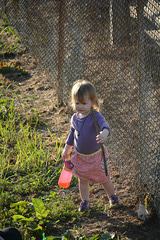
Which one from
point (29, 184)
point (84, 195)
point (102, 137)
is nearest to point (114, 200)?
point (84, 195)

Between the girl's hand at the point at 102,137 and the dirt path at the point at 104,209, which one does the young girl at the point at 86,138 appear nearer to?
the girl's hand at the point at 102,137

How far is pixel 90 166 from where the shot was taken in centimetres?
286

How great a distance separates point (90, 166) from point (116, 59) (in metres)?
1.18

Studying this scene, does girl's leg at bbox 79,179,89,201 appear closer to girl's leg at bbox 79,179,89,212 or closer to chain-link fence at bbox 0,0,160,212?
girl's leg at bbox 79,179,89,212

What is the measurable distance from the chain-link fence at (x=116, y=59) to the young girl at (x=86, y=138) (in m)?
0.38

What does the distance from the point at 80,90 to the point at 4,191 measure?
4.23 ft

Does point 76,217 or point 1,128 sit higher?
point 1,128

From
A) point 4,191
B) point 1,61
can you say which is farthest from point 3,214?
point 1,61

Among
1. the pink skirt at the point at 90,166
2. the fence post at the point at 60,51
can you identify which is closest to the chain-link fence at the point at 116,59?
the fence post at the point at 60,51

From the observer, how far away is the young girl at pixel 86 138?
8.98 feet

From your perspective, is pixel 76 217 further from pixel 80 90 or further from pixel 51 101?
pixel 51 101

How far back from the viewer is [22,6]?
581 centimetres

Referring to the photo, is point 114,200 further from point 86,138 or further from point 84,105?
point 84,105

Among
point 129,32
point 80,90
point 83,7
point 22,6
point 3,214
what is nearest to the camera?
point 80,90
